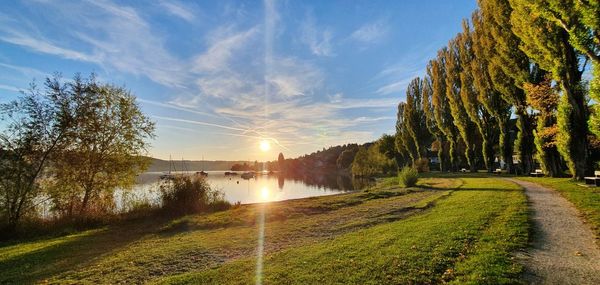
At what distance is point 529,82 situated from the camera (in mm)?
23500

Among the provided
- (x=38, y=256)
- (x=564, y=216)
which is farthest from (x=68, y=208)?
(x=564, y=216)

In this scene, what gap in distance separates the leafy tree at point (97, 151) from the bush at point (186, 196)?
2259 mm

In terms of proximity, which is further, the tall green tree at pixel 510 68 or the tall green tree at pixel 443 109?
the tall green tree at pixel 443 109

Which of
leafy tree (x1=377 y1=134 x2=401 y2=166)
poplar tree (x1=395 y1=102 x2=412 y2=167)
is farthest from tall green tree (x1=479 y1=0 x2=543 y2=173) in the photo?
leafy tree (x1=377 y1=134 x2=401 y2=166)

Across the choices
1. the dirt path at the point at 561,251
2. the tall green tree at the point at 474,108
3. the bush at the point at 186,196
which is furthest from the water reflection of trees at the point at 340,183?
the dirt path at the point at 561,251

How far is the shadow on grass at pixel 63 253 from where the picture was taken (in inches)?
304

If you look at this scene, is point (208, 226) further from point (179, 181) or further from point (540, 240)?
point (540, 240)

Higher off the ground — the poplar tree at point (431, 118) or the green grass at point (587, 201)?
the poplar tree at point (431, 118)

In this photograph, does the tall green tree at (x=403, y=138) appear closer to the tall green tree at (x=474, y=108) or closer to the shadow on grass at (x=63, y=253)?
the tall green tree at (x=474, y=108)

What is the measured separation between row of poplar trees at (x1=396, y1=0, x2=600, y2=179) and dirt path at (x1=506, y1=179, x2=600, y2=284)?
6124 millimetres

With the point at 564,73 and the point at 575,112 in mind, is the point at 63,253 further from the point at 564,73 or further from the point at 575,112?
the point at 575,112

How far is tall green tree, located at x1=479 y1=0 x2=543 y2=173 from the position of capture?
24453 mm

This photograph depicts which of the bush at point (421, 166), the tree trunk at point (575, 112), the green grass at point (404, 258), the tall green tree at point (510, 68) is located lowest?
the green grass at point (404, 258)

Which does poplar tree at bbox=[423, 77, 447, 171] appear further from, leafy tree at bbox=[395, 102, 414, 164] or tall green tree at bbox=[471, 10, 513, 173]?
Answer: tall green tree at bbox=[471, 10, 513, 173]
